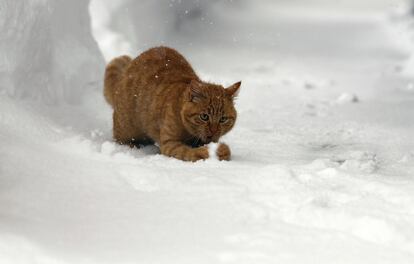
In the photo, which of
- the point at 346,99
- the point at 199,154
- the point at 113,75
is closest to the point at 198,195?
the point at 199,154

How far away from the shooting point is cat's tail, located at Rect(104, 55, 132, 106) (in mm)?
4938

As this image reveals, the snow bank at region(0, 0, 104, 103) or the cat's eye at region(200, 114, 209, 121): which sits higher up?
the snow bank at region(0, 0, 104, 103)

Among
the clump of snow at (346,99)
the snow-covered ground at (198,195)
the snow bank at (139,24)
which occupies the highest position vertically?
the snow bank at (139,24)

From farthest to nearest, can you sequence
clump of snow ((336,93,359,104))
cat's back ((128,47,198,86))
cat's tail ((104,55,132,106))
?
clump of snow ((336,93,359,104)), cat's tail ((104,55,132,106)), cat's back ((128,47,198,86))

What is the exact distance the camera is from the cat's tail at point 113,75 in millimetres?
4938

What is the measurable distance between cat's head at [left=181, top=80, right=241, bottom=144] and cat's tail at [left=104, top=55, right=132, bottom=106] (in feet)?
3.51

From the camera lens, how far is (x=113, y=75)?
16.4 ft

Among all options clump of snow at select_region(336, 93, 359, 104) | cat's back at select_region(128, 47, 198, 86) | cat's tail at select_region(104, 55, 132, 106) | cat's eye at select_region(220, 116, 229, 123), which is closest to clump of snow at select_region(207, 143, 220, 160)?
cat's eye at select_region(220, 116, 229, 123)

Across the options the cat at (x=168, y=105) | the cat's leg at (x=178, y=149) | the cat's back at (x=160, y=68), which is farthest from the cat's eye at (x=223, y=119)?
the cat's back at (x=160, y=68)

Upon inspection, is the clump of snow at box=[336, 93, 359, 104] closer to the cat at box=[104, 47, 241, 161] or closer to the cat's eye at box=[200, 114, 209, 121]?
the cat at box=[104, 47, 241, 161]

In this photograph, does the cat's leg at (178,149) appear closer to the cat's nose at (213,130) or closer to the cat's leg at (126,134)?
the cat's nose at (213,130)

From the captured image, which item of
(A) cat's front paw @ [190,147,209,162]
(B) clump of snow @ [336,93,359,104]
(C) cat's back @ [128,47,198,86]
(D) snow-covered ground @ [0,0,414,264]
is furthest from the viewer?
(B) clump of snow @ [336,93,359,104]

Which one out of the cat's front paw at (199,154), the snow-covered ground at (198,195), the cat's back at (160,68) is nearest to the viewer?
the snow-covered ground at (198,195)

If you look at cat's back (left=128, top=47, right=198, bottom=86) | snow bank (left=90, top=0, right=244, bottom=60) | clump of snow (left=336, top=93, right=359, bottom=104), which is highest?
snow bank (left=90, top=0, right=244, bottom=60)
